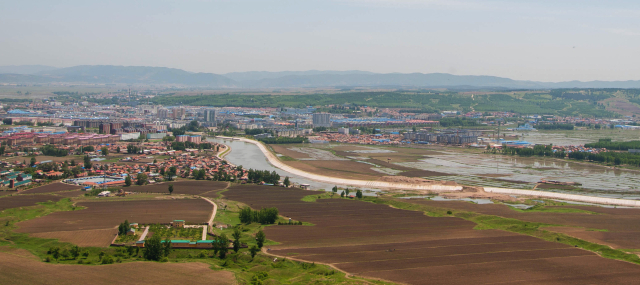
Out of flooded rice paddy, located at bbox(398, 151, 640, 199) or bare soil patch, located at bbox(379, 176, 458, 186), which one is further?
Answer: bare soil patch, located at bbox(379, 176, 458, 186)

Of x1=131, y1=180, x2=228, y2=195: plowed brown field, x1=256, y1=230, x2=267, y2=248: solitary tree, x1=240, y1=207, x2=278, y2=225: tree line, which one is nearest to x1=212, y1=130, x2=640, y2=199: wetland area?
x1=131, y1=180, x2=228, y2=195: plowed brown field

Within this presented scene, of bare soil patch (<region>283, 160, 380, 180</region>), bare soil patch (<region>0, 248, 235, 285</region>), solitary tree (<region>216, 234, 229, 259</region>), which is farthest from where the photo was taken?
bare soil patch (<region>283, 160, 380, 180</region>)

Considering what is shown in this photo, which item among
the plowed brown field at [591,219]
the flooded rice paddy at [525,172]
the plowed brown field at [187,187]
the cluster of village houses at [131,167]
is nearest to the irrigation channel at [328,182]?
the flooded rice paddy at [525,172]

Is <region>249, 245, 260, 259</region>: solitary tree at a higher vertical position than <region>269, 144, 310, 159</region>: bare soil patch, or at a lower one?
higher

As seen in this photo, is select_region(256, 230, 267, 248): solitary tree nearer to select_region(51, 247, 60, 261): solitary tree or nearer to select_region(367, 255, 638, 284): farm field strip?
select_region(367, 255, 638, 284): farm field strip

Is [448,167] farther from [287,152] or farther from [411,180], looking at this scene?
[287,152]

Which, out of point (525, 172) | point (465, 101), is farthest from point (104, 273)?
point (465, 101)
